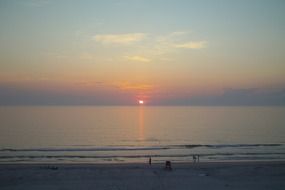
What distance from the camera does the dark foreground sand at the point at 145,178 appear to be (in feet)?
45.1

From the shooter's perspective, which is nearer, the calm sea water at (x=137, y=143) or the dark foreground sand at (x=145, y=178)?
the dark foreground sand at (x=145, y=178)

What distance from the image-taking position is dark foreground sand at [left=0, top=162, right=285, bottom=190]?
45.1 feet

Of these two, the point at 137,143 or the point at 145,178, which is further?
the point at 137,143

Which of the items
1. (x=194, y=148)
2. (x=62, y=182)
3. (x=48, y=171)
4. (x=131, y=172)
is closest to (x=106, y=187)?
(x=62, y=182)

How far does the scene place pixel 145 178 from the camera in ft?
49.8

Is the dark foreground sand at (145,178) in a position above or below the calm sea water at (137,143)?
below

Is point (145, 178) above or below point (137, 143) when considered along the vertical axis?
below

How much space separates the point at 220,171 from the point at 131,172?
185 inches

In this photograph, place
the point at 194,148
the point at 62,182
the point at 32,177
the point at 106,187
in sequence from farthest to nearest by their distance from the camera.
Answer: the point at 194,148
the point at 32,177
the point at 62,182
the point at 106,187

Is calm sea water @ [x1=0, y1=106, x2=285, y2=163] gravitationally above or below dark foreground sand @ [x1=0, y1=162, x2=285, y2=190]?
above

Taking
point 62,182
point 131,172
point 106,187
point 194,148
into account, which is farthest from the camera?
point 194,148

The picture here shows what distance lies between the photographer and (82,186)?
1373 centimetres

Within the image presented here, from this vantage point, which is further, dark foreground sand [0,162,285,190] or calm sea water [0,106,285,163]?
calm sea water [0,106,285,163]

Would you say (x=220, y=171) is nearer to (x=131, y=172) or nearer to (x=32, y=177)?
(x=131, y=172)
